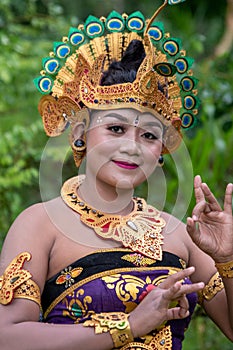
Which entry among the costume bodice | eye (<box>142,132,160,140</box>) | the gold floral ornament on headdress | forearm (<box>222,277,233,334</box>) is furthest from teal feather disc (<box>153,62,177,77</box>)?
forearm (<box>222,277,233,334</box>)

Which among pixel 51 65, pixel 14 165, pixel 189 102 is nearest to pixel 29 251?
pixel 51 65

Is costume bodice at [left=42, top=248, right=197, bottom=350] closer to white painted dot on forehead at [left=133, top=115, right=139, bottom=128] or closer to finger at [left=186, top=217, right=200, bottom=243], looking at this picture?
finger at [left=186, top=217, right=200, bottom=243]

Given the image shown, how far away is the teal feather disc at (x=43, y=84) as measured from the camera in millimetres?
2770

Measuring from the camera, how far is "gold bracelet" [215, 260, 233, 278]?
2523mm

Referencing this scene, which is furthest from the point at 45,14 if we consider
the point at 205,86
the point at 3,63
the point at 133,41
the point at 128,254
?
the point at 128,254

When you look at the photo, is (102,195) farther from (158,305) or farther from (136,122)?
(158,305)

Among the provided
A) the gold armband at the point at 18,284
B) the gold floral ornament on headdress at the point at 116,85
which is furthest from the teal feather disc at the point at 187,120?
the gold armband at the point at 18,284

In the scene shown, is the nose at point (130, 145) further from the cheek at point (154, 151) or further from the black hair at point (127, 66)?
the black hair at point (127, 66)

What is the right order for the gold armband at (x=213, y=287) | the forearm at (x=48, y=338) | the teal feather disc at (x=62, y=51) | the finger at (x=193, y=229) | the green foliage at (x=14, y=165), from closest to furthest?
the forearm at (x=48, y=338) → the finger at (x=193, y=229) → the gold armband at (x=213, y=287) → the teal feather disc at (x=62, y=51) → the green foliage at (x=14, y=165)

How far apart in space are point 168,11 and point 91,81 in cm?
662

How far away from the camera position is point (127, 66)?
8.96ft

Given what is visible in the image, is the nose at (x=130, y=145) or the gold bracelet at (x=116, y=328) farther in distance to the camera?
the nose at (x=130, y=145)

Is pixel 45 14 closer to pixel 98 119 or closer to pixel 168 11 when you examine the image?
pixel 98 119

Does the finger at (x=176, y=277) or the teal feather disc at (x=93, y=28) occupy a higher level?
the teal feather disc at (x=93, y=28)
